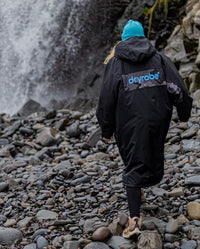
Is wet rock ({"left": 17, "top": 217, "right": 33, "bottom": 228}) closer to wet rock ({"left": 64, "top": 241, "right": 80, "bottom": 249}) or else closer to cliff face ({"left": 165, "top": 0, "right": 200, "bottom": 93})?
wet rock ({"left": 64, "top": 241, "right": 80, "bottom": 249})

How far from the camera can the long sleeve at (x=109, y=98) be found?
9.33 feet

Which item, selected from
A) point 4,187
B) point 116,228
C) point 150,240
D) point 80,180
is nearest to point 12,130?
point 4,187

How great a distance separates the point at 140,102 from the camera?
272 centimetres

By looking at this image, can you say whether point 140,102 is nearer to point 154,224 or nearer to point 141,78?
point 141,78

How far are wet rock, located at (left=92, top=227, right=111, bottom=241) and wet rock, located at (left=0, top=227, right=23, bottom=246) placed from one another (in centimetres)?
90

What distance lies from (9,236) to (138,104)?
2.03 m

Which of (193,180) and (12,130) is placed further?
(12,130)

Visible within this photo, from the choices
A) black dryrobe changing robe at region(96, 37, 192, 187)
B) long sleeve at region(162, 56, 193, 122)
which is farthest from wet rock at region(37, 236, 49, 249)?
long sleeve at region(162, 56, 193, 122)

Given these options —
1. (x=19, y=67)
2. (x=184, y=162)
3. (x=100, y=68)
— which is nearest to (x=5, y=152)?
(x=184, y=162)

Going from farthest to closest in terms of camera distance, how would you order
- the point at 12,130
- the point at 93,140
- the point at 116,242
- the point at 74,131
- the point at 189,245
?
the point at 12,130 → the point at 74,131 → the point at 93,140 → the point at 116,242 → the point at 189,245

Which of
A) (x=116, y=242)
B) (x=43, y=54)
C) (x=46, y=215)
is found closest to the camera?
(x=116, y=242)

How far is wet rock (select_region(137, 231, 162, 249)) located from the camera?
259cm

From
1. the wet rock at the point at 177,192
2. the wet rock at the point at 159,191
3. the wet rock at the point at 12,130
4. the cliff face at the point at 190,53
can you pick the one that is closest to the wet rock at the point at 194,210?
the wet rock at the point at 177,192

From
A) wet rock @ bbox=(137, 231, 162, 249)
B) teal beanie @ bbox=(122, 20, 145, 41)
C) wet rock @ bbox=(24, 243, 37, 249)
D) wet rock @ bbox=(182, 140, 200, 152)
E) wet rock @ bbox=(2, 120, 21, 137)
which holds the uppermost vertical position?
teal beanie @ bbox=(122, 20, 145, 41)
